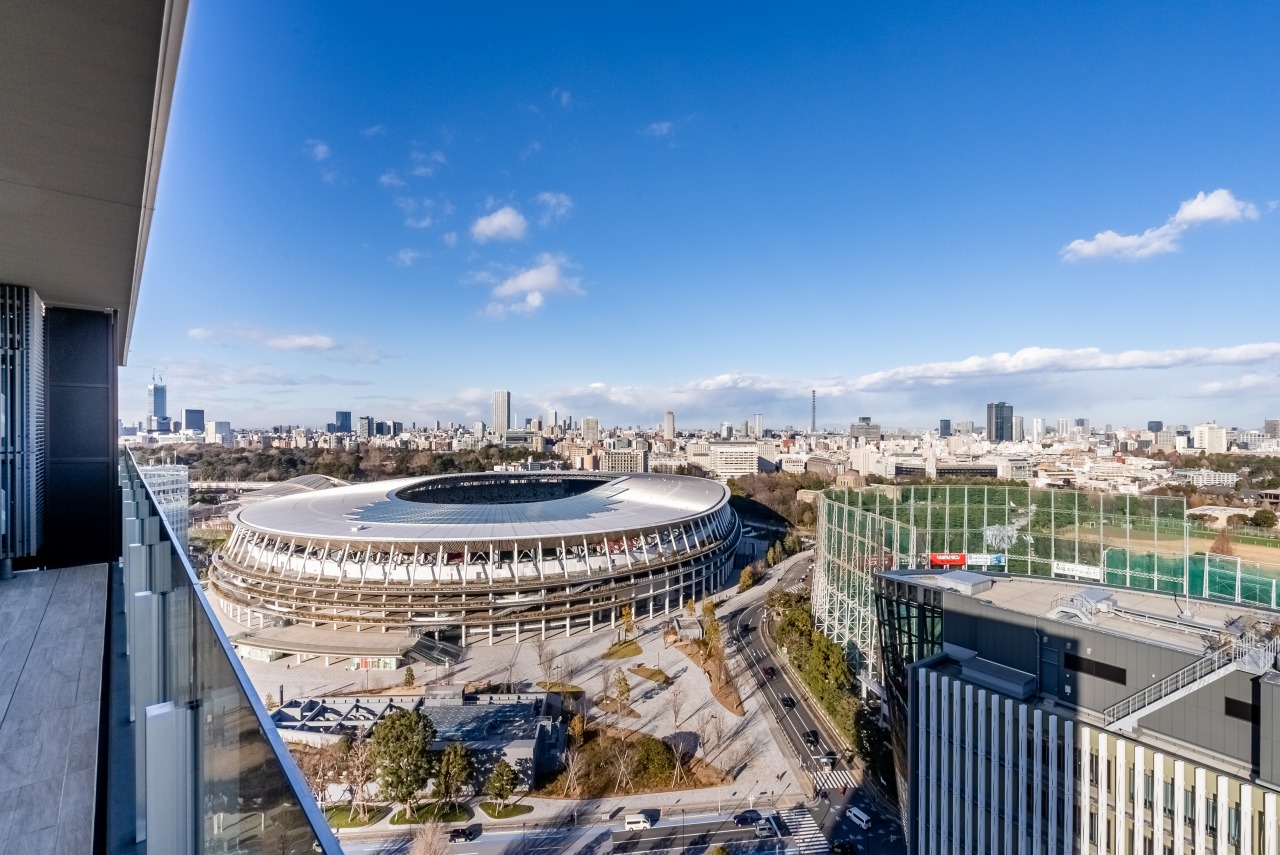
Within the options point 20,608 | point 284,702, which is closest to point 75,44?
point 20,608

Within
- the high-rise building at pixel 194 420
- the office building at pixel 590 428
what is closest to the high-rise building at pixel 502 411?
the office building at pixel 590 428

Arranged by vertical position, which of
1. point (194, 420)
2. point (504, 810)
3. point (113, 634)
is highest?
point (194, 420)

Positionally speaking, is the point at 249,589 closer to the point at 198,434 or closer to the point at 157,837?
the point at 198,434

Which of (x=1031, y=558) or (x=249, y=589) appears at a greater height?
(x=1031, y=558)

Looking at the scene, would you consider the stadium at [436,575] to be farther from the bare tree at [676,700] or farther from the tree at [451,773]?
the tree at [451,773]

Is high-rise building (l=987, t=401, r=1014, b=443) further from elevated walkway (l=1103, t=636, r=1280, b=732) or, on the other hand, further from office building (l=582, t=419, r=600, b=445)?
elevated walkway (l=1103, t=636, r=1280, b=732)

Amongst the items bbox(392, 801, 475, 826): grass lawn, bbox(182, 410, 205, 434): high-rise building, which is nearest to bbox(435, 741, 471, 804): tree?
bbox(392, 801, 475, 826): grass lawn

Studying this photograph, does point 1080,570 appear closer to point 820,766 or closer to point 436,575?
point 820,766

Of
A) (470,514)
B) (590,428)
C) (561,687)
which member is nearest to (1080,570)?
(561,687)
